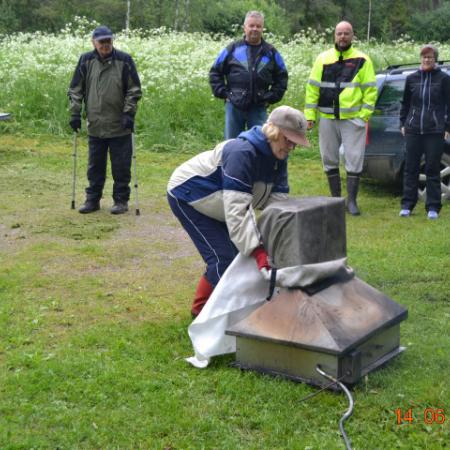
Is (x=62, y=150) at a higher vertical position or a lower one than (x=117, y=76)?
lower

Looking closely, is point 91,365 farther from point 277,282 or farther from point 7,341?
point 277,282

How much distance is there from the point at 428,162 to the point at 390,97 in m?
1.35

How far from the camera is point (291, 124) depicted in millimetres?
4887

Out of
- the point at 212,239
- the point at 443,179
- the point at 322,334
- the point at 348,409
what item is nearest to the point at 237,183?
the point at 212,239

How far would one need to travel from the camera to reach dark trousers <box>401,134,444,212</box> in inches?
367

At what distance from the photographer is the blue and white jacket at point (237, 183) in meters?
4.93

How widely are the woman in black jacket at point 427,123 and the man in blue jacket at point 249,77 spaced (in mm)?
1493

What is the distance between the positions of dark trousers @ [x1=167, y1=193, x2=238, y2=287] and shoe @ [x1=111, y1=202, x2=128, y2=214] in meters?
4.23

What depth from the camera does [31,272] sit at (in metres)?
7.25

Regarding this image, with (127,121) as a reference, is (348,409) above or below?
below

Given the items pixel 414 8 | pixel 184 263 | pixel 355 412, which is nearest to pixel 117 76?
pixel 184 263

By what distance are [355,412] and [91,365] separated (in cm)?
167

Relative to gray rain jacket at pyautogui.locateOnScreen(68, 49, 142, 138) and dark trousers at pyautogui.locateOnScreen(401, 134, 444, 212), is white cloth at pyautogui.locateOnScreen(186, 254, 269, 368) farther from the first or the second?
dark trousers at pyautogui.locateOnScreen(401, 134, 444, 212)

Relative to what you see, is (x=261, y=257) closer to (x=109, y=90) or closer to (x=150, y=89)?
(x=109, y=90)
